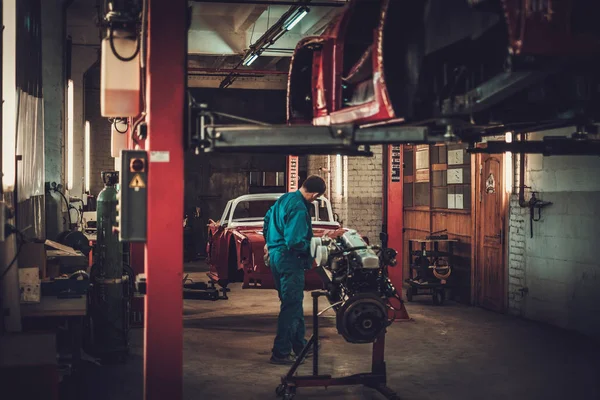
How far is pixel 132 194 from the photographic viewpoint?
16.1 ft

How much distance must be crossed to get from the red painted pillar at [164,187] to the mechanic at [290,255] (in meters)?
2.35

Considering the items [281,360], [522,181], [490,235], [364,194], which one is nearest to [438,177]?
[490,235]

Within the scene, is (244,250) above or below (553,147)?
below

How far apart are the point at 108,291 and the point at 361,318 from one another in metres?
2.90

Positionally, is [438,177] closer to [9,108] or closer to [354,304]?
[354,304]

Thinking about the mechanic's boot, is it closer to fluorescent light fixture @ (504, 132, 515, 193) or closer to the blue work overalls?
the blue work overalls

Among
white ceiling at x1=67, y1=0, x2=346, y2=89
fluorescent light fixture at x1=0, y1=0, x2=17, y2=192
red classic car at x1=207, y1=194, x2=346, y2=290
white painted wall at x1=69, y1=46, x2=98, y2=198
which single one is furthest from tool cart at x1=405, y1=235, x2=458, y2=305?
white painted wall at x1=69, y1=46, x2=98, y2=198

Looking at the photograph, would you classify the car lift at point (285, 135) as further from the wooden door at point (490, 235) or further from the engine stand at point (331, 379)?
the wooden door at point (490, 235)

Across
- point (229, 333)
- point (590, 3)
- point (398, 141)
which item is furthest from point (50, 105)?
point (590, 3)

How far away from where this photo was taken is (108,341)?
7.66 meters

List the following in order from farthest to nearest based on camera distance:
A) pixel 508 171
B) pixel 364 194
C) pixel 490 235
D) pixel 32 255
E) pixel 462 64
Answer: pixel 364 194
pixel 490 235
pixel 508 171
pixel 32 255
pixel 462 64

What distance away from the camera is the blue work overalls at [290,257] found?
729 centimetres

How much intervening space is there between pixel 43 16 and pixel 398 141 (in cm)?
831

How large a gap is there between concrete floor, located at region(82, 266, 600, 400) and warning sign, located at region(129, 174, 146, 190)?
2.29 meters
